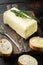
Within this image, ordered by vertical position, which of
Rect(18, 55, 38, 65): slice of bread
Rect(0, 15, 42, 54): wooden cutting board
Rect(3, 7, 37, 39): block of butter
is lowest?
Rect(18, 55, 38, 65): slice of bread

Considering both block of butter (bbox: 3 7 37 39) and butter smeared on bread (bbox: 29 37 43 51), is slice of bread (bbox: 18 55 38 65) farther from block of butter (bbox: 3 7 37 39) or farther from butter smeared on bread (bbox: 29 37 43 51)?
block of butter (bbox: 3 7 37 39)

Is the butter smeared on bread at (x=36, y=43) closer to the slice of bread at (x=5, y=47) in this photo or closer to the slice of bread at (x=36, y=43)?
the slice of bread at (x=36, y=43)

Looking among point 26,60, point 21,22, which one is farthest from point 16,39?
point 26,60

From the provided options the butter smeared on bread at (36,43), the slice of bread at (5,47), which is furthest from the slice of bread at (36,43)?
the slice of bread at (5,47)

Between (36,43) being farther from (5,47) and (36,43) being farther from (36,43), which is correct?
(5,47)

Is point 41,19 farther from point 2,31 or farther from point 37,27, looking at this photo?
point 2,31

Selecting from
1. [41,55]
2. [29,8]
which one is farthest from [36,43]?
[29,8]

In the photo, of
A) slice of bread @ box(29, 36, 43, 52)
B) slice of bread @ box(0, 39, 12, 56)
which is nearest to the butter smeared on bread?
slice of bread @ box(29, 36, 43, 52)
